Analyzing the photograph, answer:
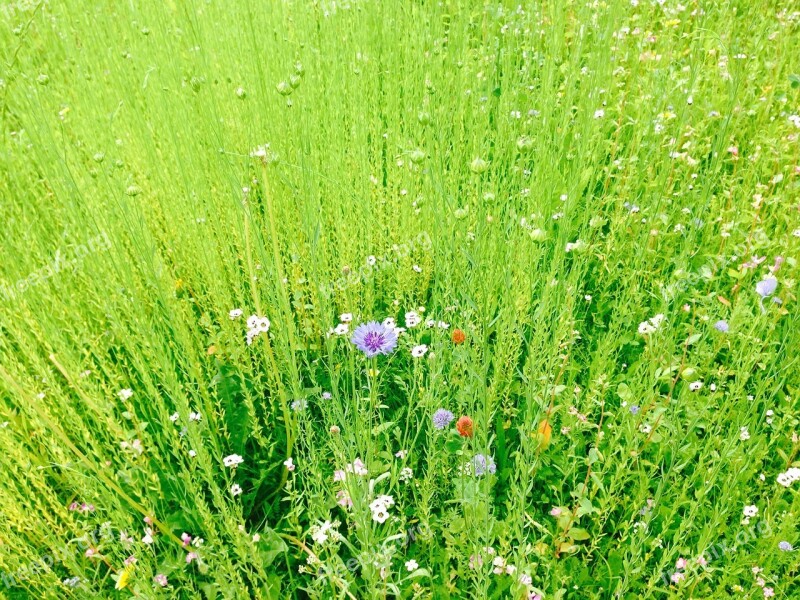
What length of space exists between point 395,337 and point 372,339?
0.09 metres

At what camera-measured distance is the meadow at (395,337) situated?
135cm

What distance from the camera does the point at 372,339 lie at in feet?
4.81

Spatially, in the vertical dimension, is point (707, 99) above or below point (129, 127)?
below

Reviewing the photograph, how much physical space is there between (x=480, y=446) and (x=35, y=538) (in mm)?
1316

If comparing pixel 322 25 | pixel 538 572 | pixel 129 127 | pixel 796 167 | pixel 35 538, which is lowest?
pixel 538 572

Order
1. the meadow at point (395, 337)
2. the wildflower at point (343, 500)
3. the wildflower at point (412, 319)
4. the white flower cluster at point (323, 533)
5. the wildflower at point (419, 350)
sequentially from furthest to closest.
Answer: the wildflower at point (412, 319), the wildflower at point (419, 350), the wildflower at point (343, 500), the meadow at point (395, 337), the white flower cluster at point (323, 533)

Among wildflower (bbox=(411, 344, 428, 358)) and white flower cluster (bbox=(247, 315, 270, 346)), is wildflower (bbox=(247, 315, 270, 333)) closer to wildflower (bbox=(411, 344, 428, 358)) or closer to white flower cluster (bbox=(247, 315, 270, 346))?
white flower cluster (bbox=(247, 315, 270, 346))

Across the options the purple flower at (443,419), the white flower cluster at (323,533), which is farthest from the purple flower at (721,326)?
the white flower cluster at (323,533)

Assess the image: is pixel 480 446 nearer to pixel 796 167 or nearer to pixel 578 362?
pixel 578 362

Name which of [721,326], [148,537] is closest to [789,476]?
[721,326]

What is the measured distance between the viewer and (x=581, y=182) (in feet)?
6.92

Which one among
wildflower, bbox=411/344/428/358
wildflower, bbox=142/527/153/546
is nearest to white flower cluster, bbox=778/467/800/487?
wildflower, bbox=411/344/428/358

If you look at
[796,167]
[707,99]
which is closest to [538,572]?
[796,167]

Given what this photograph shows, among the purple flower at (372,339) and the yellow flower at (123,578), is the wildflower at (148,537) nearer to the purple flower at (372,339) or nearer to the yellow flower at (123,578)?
the yellow flower at (123,578)
